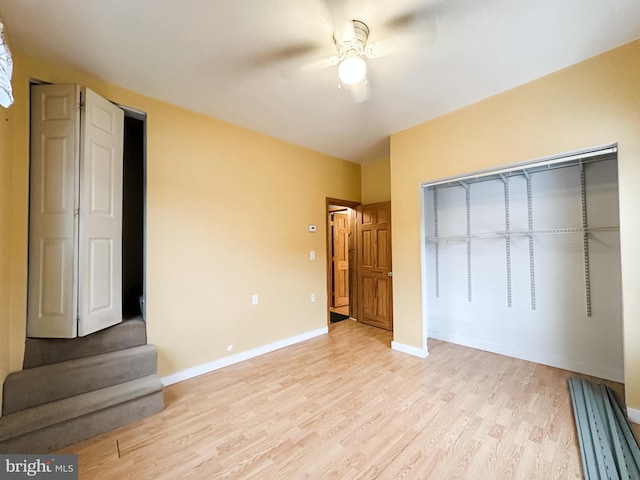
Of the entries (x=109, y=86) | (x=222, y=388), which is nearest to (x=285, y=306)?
(x=222, y=388)

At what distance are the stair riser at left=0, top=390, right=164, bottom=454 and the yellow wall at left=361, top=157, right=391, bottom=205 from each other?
380 cm

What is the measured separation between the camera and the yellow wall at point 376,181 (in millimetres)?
4293

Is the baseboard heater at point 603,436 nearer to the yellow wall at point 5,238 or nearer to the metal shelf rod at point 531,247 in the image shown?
the metal shelf rod at point 531,247

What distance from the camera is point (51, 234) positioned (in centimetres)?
194

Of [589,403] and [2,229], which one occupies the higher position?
[2,229]

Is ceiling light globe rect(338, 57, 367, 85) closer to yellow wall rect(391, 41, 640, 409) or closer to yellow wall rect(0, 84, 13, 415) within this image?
yellow wall rect(391, 41, 640, 409)

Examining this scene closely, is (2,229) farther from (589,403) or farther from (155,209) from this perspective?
(589,403)

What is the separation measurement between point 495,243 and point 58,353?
444 cm

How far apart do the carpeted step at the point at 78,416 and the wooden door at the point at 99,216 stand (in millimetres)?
492

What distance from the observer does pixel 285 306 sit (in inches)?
140

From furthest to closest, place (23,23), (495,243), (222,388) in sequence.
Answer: (495,243) < (222,388) < (23,23)

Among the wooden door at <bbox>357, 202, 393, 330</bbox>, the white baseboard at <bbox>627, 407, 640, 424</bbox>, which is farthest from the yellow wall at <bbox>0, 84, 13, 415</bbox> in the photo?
the white baseboard at <bbox>627, 407, 640, 424</bbox>

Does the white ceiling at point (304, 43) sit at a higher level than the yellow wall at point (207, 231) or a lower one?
higher

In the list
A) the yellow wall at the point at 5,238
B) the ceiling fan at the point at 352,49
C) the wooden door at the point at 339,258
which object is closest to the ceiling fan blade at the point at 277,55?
the ceiling fan at the point at 352,49
